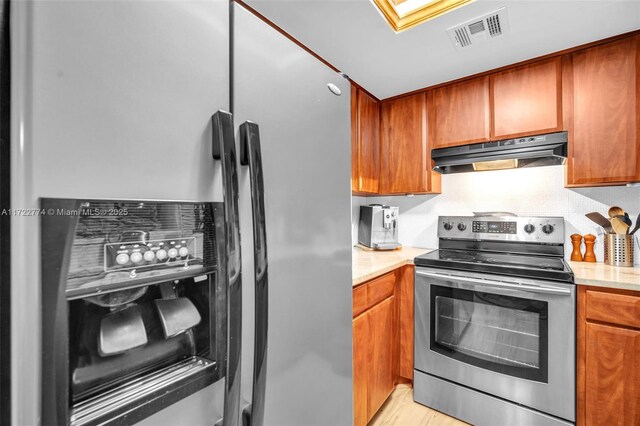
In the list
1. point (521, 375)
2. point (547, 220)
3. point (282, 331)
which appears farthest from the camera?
point (547, 220)

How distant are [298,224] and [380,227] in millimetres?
1722

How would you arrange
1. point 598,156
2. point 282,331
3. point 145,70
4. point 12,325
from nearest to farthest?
1. point 12,325
2. point 145,70
3. point 282,331
4. point 598,156

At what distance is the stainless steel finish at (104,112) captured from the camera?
1.32 ft

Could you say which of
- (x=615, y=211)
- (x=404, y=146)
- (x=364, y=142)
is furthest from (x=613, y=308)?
(x=364, y=142)

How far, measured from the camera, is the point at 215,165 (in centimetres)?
62

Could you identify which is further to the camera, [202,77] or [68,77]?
[202,77]

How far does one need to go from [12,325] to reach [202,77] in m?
0.51

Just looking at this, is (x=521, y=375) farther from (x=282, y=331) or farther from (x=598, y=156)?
(x=282, y=331)

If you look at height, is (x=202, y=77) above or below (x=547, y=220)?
above

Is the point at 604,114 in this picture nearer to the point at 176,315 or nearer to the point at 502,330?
the point at 502,330

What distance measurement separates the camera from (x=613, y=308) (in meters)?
1.41

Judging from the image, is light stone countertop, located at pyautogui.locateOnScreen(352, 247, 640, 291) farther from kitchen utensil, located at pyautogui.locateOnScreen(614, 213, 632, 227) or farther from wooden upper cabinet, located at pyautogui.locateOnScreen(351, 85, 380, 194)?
wooden upper cabinet, located at pyautogui.locateOnScreen(351, 85, 380, 194)

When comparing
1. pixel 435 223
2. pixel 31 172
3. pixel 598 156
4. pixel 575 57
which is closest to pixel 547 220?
pixel 598 156

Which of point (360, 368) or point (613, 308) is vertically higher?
point (613, 308)
